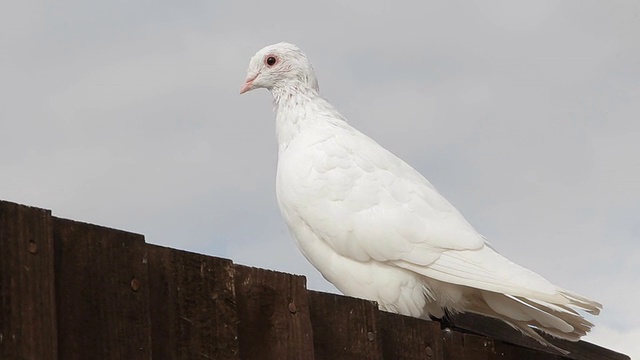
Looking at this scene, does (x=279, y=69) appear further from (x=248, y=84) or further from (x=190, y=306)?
(x=190, y=306)

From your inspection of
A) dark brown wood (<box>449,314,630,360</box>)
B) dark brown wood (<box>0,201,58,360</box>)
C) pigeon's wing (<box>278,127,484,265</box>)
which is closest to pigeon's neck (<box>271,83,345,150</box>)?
pigeon's wing (<box>278,127,484,265</box>)

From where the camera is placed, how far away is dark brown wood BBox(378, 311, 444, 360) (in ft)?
12.7

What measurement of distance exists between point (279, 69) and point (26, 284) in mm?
5226

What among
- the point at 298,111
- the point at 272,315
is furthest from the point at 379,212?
the point at 272,315

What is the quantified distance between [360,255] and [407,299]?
37 cm

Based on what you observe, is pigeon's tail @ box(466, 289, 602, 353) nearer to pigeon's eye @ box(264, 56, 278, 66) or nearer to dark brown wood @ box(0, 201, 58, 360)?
pigeon's eye @ box(264, 56, 278, 66)

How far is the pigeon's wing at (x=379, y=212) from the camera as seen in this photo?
20.0 feet

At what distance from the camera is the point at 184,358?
118 inches

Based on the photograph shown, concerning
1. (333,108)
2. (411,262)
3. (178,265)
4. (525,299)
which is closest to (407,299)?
(411,262)

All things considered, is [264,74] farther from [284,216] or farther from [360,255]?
[360,255]

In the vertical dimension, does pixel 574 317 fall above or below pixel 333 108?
below

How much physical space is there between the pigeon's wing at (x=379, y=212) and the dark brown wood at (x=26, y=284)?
3413 millimetres

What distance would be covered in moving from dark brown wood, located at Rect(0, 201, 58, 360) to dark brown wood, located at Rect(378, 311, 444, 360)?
4.69ft

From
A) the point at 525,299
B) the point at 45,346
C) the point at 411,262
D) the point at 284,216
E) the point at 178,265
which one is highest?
the point at 284,216
